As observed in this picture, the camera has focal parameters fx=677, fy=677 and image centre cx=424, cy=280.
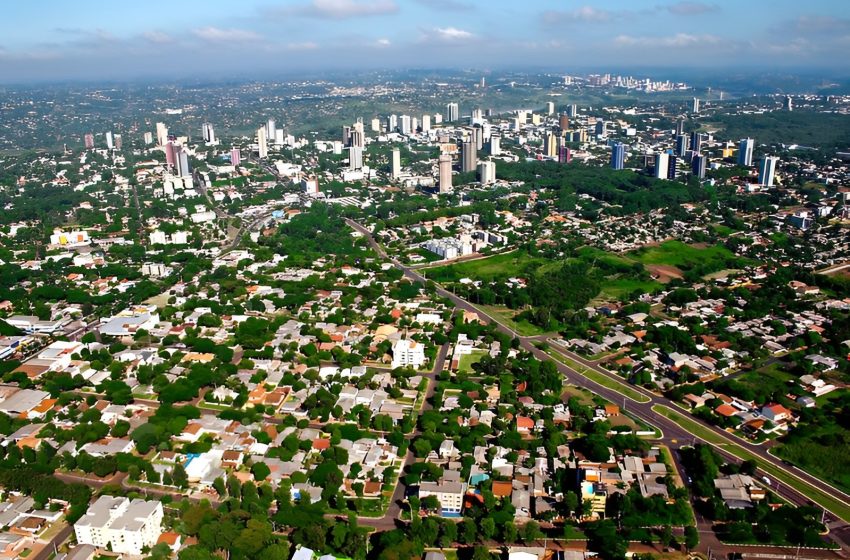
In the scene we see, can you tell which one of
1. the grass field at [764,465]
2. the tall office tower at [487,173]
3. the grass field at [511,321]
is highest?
the tall office tower at [487,173]

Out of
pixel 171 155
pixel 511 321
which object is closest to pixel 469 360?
pixel 511 321

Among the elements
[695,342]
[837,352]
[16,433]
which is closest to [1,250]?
[16,433]

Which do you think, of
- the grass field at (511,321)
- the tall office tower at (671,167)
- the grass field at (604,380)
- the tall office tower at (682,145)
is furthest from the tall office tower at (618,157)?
the grass field at (604,380)

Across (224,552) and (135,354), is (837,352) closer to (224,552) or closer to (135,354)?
(224,552)

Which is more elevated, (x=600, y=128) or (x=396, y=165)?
(x=600, y=128)

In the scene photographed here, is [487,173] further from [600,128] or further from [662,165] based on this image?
[600,128]

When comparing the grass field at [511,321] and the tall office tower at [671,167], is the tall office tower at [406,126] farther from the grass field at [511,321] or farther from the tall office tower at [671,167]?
the grass field at [511,321]
